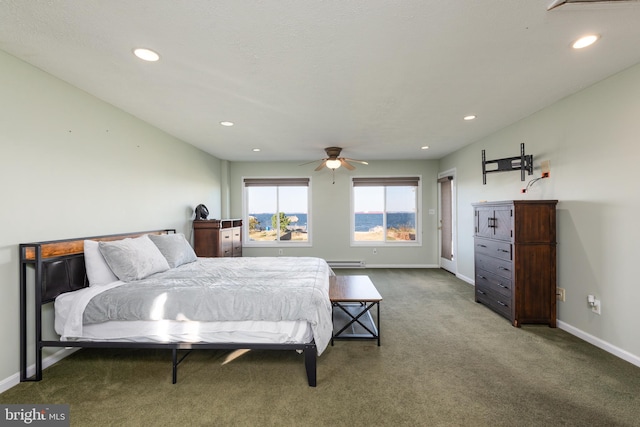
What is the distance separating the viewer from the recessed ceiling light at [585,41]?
1.94 m

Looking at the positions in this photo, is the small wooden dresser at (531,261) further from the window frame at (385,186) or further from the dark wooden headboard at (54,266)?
the dark wooden headboard at (54,266)

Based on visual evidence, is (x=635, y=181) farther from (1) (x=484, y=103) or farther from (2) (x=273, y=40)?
(2) (x=273, y=40)

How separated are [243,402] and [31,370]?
5.98 feet

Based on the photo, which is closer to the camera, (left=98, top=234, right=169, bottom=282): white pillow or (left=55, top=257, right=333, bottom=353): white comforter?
(left=55, top=257, right=333, bottom=353): white comforter

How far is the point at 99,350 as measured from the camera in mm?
2709

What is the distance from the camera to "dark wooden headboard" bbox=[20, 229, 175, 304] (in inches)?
85.0

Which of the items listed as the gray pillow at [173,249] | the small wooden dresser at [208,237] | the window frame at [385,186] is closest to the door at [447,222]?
the window frame at [385,186]

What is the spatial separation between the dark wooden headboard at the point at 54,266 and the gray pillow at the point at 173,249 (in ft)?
2.44

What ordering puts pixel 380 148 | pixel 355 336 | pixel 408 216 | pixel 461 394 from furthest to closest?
1. pixel 408 216
2. pixel 380 148
3. pixel 355 336
4. pixel 461 394

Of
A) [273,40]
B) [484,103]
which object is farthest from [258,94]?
[484,103]

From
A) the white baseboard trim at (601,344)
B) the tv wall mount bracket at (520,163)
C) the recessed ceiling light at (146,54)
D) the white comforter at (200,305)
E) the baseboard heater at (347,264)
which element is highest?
the recessed ceiling light at (146,54)

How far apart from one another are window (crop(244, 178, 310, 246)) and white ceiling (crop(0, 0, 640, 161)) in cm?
310

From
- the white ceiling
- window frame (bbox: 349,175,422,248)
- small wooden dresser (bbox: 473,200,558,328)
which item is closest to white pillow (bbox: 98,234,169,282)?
the white ceiling

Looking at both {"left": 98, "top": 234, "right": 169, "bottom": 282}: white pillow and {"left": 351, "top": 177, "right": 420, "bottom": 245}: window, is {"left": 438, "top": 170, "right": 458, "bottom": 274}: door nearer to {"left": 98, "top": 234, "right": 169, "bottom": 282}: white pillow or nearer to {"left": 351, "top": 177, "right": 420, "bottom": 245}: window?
{"left": 351, "top": 177, "right": 420, "bottom": 245}: window
